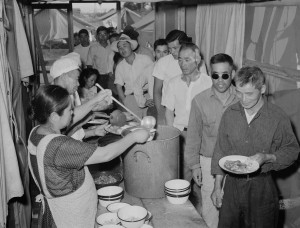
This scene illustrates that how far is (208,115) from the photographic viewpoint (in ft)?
11.2

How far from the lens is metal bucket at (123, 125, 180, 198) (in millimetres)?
2756

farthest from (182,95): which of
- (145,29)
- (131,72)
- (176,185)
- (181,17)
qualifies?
(145,29)

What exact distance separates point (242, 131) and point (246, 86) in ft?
1.26

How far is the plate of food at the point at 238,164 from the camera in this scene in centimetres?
267

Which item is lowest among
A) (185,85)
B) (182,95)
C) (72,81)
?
(182,95)

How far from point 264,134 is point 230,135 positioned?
0.90 ft

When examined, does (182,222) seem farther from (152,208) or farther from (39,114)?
(39,114)

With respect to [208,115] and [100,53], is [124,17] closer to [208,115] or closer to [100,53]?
[100,53]

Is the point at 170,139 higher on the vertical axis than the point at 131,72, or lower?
lower

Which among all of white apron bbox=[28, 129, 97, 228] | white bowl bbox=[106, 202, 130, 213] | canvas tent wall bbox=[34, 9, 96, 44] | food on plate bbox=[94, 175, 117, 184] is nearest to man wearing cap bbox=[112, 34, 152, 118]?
food on plate bbox=[94, 175, 117, 184]

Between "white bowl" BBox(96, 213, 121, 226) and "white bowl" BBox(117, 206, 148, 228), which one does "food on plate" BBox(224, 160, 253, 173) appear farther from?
"white bowl" BBox(96, 213, 121, 226)

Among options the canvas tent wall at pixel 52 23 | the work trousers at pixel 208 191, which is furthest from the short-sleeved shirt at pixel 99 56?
the work trousers at pixel 208 191

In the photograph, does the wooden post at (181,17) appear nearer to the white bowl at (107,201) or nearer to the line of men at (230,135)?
the line of men at (230,135)

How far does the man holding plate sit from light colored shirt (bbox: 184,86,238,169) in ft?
1.15
